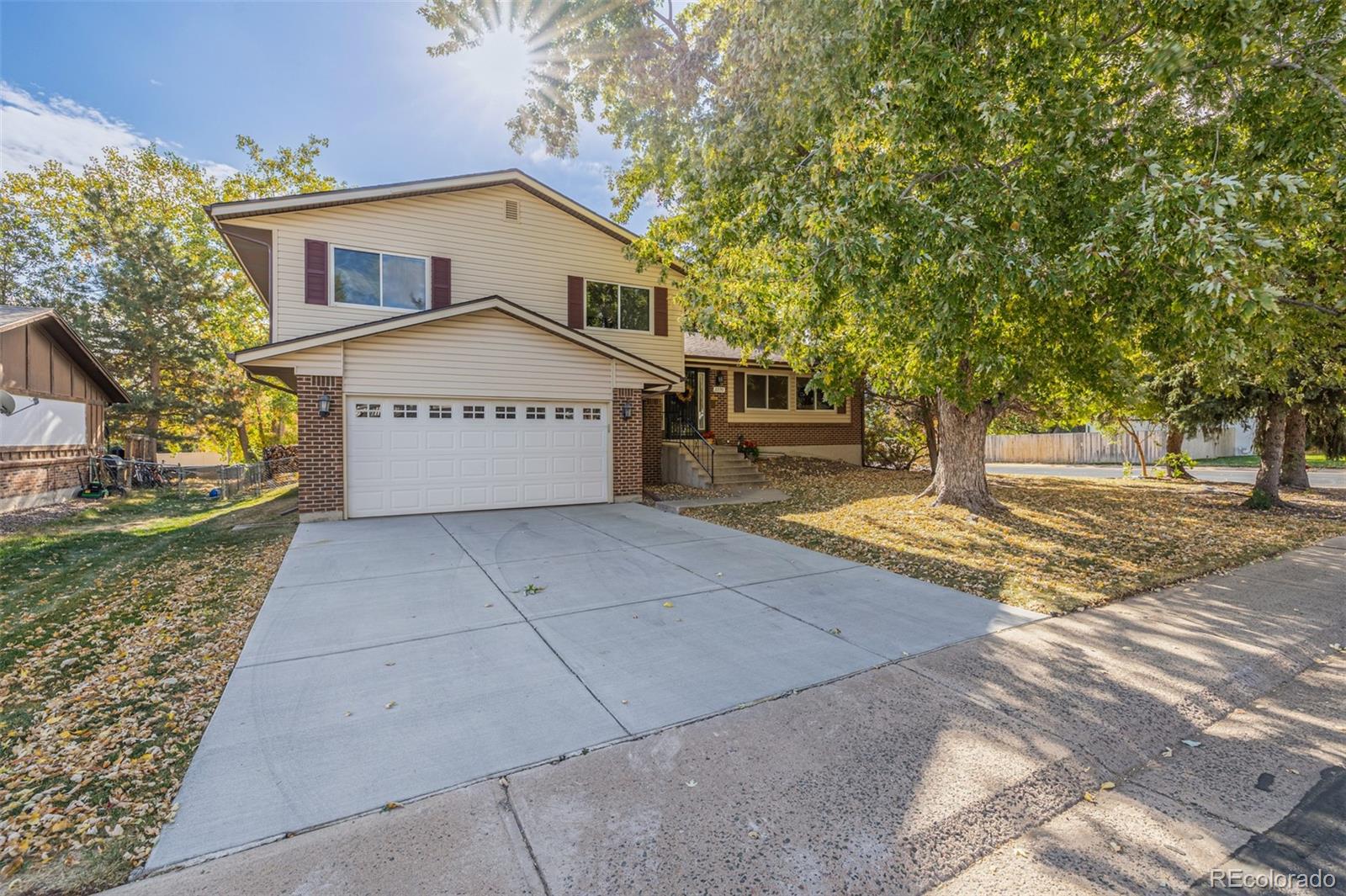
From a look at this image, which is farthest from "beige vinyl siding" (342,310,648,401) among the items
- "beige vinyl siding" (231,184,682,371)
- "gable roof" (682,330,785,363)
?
"gable roof" (682,330,785,363)

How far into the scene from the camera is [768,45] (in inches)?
253

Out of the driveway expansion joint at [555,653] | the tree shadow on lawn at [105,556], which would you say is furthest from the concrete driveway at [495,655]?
the tree shadow on lawn at [105,556]

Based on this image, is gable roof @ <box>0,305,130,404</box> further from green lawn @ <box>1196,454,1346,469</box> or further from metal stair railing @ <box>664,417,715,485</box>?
green lawn @ <box>1196,454,1346,469</box>

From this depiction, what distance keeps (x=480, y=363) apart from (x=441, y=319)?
3.36 feet

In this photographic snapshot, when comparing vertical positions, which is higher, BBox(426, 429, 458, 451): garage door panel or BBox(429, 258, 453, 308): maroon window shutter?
BBox(429, 258, 453, 308): maroon window shutter

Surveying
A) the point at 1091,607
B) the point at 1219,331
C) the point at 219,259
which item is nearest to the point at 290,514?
the point at 1091,607

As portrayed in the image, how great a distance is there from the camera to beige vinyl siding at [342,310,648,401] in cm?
1012

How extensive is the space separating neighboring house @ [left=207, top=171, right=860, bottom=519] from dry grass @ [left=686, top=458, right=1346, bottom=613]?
11.0 feet

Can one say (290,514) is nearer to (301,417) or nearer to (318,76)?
(301,417)

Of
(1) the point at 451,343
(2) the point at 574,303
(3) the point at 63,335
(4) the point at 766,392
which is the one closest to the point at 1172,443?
(4) the point at 766,392

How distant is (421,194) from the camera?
37.8ft

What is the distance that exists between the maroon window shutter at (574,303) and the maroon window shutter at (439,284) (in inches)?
99.5

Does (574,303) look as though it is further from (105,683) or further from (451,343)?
(105,683)

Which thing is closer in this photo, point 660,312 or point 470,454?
point 470,454
